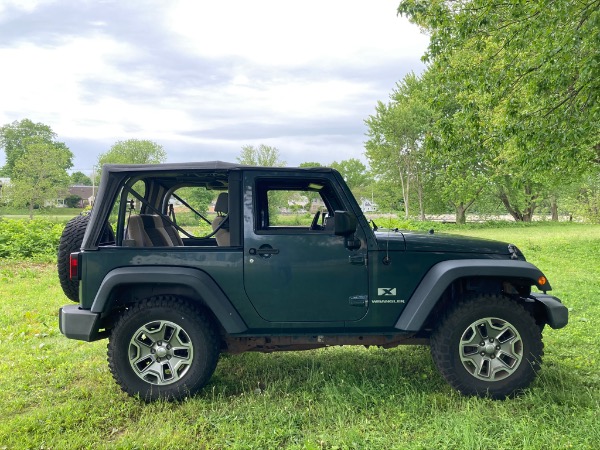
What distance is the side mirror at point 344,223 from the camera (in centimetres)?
366

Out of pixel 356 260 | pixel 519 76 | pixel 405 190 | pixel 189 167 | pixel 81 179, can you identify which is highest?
pixel 81 179

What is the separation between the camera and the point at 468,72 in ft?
27.8

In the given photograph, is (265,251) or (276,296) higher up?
(265,251)

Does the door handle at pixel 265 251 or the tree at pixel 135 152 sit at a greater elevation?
the tree at pixel 135 152

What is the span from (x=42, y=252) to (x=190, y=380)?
37.5 feet

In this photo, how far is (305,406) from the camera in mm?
3662

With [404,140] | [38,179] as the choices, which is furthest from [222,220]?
[38,179]

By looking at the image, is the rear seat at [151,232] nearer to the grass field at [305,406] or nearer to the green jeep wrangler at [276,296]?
the green jeep wrangler at [276,296]

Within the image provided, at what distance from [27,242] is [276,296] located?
12.2 m

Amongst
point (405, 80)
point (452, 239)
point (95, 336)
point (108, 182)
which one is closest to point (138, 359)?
point (95, 336)

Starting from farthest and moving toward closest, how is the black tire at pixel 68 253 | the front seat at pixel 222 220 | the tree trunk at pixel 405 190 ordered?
1. the tree trunk at pixel 405 190
2. the black tire at pixel 68 253
3. the front seat at pixel 222 220

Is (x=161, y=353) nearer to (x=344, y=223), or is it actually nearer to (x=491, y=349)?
(x=344, y=223)

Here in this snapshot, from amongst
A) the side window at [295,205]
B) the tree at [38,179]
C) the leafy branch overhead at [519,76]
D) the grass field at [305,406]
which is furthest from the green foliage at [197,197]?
the tree at [38,179]

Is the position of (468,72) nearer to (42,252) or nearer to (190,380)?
(190,380)
